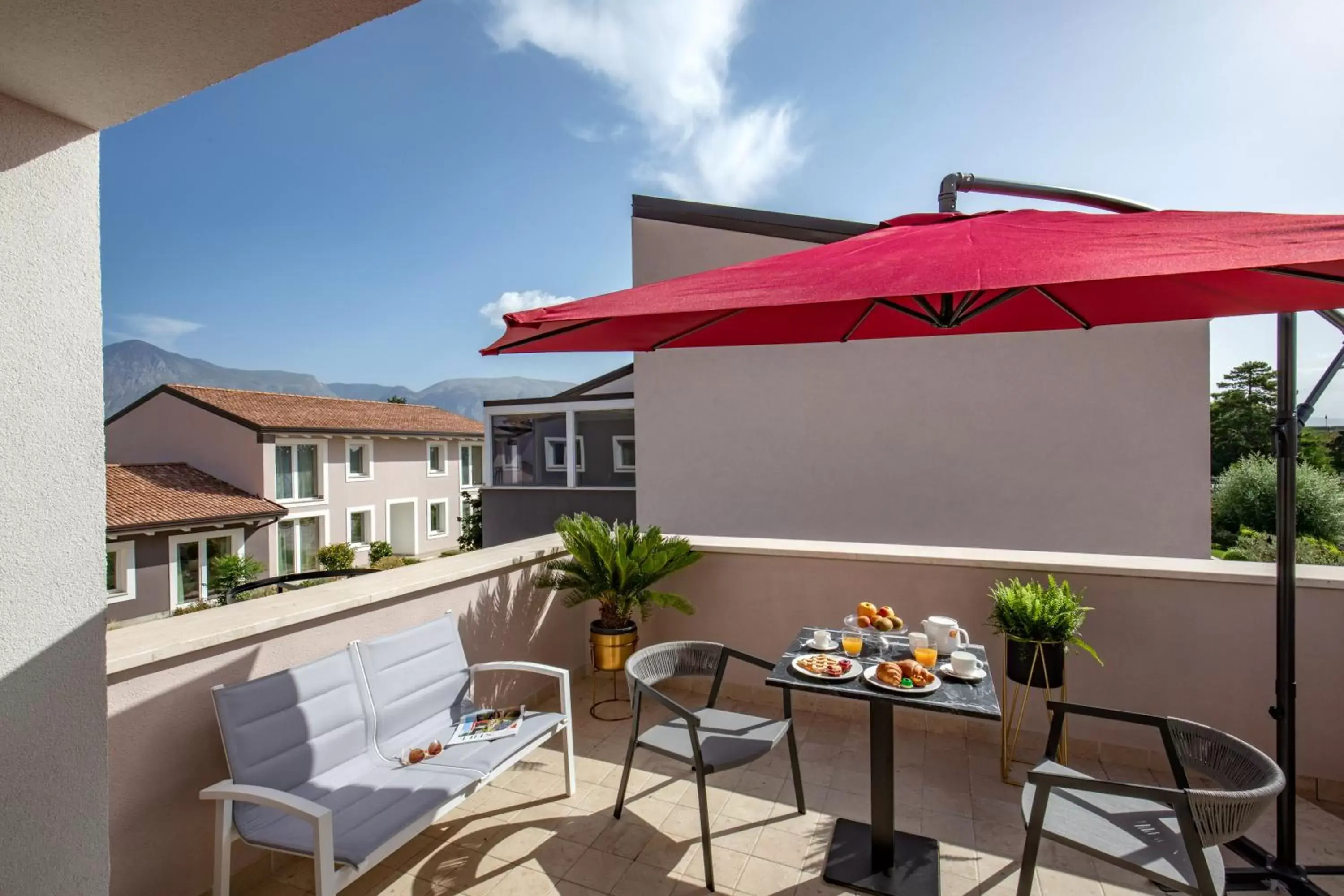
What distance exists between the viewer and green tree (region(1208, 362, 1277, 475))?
82.3ft

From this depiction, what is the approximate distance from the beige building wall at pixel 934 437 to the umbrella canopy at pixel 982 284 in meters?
3.62

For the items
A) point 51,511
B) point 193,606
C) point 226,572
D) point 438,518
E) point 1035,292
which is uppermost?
point 1035,292

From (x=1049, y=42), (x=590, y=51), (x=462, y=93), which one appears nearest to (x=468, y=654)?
(x=1049, y=42)

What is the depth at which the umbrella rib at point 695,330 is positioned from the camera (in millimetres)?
3025

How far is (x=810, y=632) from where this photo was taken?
355cm

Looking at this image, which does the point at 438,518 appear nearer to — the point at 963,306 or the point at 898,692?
the point at 898,692

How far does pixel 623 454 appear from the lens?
15867 millimetres

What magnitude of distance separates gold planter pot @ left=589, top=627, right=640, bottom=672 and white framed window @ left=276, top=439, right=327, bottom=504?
84.6 ft

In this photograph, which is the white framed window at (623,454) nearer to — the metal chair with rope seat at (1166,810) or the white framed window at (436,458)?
the metal chair with rope seat at (1166,810)

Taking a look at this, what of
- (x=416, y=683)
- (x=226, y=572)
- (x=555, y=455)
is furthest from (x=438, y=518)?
(x=416, y=683)

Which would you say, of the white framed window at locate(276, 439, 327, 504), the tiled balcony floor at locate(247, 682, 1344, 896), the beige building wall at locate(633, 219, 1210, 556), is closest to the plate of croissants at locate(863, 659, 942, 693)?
the tiled balcony floor at locate(247, 682, 1344, 896)

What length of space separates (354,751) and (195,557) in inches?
1024

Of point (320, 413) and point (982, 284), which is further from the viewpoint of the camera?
point (320, 413)

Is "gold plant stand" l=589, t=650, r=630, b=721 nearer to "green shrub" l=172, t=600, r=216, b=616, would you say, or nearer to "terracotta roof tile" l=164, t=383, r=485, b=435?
"terracotta roof tile" l=164, t=383, r=485, b=435
